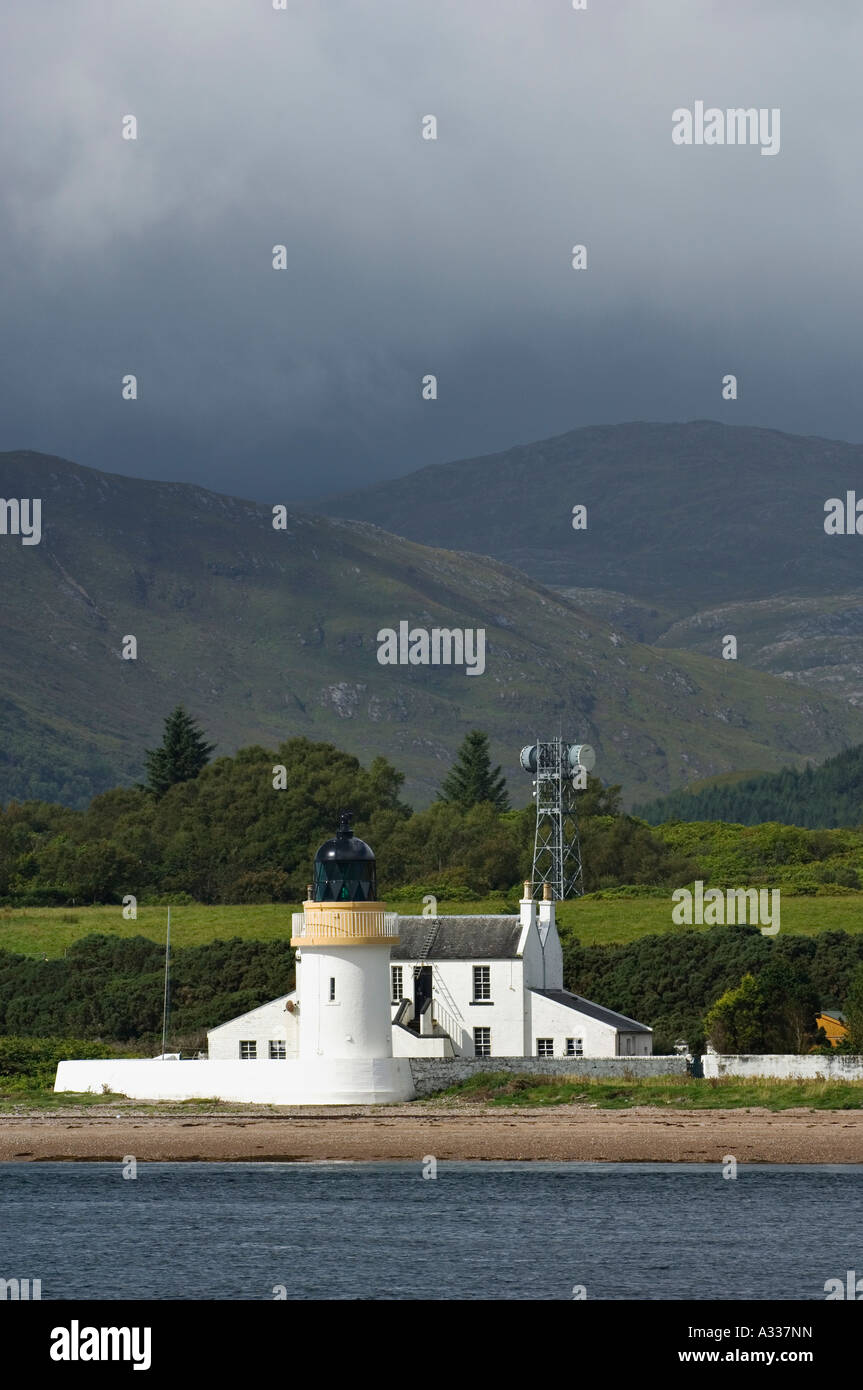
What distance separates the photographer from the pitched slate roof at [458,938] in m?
63.8

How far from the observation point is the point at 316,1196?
164 feet

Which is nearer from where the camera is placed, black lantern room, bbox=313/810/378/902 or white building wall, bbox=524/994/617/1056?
black lantern room, bbox=313/810/378/902

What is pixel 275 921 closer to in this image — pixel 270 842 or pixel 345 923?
pixel 270 842

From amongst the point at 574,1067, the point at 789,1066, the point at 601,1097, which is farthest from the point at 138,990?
the point at 789,1066

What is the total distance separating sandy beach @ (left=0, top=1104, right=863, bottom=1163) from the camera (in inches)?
2084

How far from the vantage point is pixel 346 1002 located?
2313 inches

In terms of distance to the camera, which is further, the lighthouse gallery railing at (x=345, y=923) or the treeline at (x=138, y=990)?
the treeline at (x=138, y=990)

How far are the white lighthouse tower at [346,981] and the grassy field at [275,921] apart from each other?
23.5 metres

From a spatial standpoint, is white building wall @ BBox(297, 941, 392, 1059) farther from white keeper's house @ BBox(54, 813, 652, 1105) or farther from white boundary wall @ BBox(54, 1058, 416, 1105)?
white boundary wall @ BBox(54, 1058, 416, 1105)

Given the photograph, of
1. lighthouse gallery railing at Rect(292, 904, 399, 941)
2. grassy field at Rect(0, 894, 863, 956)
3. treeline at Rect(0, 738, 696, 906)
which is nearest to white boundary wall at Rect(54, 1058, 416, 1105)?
lighthouse gallery railing at Rect(292, 904, 399, 941)

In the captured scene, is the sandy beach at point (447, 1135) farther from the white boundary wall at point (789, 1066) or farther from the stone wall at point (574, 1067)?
the white boundary wall at point (789, 1066)

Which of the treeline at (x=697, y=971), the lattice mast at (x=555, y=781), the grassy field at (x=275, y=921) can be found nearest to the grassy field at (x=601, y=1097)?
the treeline at (x=697, y=971)

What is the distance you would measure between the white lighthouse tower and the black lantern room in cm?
3
